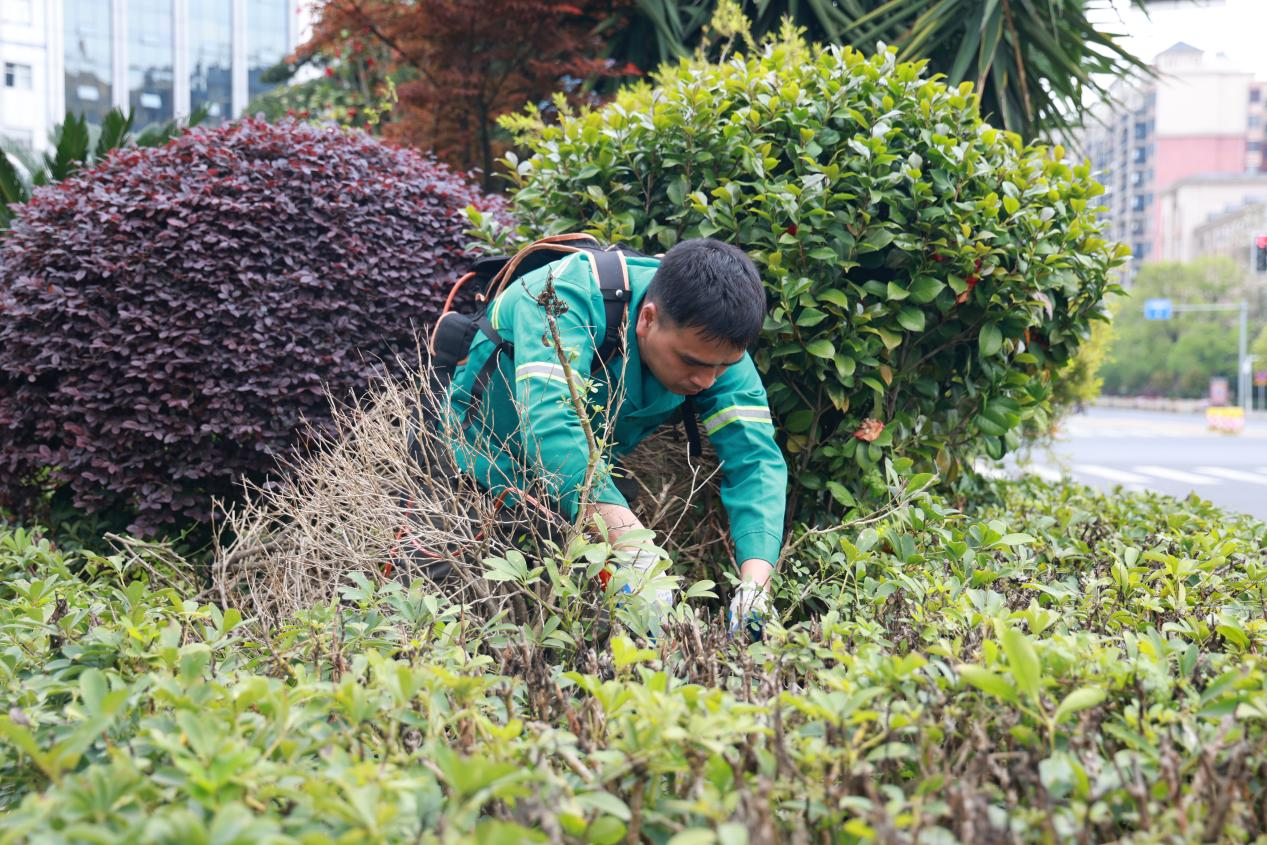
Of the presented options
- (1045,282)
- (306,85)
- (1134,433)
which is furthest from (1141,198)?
(1045,282)

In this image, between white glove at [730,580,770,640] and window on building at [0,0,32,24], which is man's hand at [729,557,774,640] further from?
window on building at [0,0,32,24]

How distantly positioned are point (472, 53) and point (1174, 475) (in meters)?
13.4

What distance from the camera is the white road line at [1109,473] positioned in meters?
15.1

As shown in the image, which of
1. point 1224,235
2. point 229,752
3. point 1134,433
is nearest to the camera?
point 229,752

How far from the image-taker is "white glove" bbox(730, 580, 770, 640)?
7.02 ft

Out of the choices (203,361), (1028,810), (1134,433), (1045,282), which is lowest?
(1134,433)

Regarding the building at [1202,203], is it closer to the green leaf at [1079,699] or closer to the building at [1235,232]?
the building at [1235,232]

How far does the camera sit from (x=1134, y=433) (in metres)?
29.1

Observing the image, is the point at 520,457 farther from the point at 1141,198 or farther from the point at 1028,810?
the point at 1141,198

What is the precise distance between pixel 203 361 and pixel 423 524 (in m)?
1.68

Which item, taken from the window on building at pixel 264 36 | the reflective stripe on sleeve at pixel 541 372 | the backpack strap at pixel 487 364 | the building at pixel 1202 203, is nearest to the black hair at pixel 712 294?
the reflective stripe on sleeve at pixel 541 372

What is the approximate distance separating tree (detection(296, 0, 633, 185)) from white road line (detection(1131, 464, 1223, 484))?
11.9 m

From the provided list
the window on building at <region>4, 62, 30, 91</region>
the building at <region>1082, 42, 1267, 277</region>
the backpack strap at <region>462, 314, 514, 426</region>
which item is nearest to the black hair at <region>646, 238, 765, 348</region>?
the backpack strap at <region>462, 314, 514, 426</region>

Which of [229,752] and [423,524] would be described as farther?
[423,524]
